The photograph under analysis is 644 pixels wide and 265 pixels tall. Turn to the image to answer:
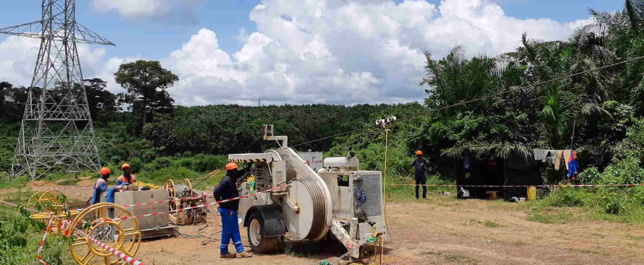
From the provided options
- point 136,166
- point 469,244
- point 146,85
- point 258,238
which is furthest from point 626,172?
point 146,85

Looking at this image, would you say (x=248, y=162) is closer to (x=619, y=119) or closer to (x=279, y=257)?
(x=279, y=257)

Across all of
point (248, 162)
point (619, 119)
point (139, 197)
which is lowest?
point (139, 197)

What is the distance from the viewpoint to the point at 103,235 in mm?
10117

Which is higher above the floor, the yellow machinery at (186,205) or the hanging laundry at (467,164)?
the hanging laundry at (467,164)

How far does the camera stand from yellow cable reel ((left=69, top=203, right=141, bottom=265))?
7.36 metres

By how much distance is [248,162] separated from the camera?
33.3 feet

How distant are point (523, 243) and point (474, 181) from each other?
28.2 ft

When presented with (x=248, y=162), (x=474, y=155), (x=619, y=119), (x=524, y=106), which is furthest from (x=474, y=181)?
(x=248, y=162)

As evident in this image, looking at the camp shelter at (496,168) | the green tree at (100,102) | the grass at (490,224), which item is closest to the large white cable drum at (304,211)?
the grass at (490,224)

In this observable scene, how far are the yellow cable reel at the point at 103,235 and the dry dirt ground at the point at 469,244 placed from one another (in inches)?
19.1

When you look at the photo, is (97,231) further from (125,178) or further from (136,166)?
(136,166)

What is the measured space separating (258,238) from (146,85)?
3855cm

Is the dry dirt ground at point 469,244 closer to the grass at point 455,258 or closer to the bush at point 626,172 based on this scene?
the grass at point 455,258

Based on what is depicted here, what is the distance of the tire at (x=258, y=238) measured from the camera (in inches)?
340
